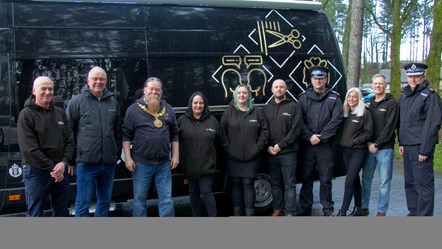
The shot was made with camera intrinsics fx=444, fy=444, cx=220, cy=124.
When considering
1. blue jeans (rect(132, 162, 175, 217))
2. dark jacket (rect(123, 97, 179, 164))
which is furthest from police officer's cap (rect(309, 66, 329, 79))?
blue jeans (rect(132, 162, 175, 217))

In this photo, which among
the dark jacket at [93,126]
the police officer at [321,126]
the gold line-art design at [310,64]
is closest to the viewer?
the dark jacket at [93,126]

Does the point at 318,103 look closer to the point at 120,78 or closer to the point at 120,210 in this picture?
the point at 120,78

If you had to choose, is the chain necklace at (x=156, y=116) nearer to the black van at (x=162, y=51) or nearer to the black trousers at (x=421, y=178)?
the black van at (x=162, y=51)

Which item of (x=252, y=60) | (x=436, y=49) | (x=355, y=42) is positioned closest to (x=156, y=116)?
(x=252, y=60)

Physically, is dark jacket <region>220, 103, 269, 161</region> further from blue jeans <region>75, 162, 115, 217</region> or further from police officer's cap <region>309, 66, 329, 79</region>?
blue jeans <region>75, 162, 115, 217</region>

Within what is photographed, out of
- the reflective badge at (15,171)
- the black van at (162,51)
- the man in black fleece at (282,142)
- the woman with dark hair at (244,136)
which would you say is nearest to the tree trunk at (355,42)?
the black van at (162,51)

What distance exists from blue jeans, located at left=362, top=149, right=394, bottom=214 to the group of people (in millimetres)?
13

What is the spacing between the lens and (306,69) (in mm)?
6078

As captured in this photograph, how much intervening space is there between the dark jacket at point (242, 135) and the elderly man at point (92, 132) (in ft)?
4.34

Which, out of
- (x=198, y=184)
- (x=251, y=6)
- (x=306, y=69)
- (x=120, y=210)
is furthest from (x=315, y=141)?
(x=120, y=210)

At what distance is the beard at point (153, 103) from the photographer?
190 inches

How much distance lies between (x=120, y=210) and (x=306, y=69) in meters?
3.39

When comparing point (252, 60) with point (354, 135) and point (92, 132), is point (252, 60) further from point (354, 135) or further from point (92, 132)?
point (92, 132)

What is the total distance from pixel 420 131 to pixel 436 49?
7.33 meters
